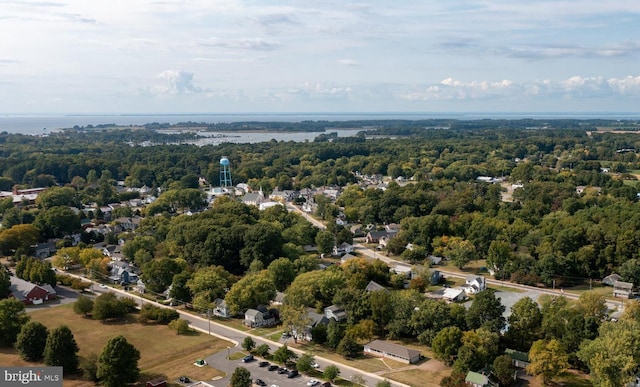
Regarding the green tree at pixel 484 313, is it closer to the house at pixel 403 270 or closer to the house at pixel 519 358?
the house at pixel 519 358

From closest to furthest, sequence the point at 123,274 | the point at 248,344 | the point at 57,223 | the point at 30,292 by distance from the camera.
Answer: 1. the point at 248,344
2. the point at 30,292
3. the point at 123,274
4. the point at 57,223

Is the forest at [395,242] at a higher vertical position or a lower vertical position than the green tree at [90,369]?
higher

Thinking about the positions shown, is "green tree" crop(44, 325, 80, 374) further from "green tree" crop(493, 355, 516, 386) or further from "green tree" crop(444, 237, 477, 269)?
"green tree" crop(444, 237, 477, 269)

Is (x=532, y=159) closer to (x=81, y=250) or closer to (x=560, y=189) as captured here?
(x=560, y=189)

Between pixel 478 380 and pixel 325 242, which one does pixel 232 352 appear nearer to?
pixel 478 380

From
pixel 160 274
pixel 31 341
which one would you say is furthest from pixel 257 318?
pixel 31 341

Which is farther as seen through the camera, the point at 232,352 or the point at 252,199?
the point at 252,199

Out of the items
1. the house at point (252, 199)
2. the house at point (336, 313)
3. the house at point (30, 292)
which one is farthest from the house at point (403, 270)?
the house at point (252, 199)
